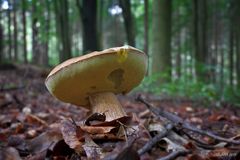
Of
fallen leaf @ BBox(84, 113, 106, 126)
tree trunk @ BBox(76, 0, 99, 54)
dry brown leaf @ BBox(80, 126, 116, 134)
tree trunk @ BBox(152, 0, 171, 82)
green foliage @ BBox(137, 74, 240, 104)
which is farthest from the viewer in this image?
tree trunk @ BBox(152, 0, 171, 82)

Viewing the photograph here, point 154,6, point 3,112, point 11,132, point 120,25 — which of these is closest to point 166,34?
point 154,6

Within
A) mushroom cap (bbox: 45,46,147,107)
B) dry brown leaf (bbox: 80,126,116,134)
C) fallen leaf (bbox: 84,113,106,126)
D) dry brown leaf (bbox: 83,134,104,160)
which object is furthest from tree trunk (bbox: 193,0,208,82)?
dry brown leaf (bbox: 83,134,104,160)

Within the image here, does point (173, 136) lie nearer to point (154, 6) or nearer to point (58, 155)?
point (58, 155)

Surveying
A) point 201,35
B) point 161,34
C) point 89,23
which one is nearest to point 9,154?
point 89,23

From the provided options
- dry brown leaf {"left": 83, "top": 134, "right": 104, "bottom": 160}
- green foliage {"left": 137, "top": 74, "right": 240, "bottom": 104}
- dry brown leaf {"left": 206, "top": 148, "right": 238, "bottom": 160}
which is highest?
dry brown leaf {"left": 83, "top": 134, "right": 104, "bottom": 160}

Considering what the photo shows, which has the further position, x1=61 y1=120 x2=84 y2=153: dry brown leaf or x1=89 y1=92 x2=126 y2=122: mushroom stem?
x1=89 y1=92 x2=126 y2=122: mushroom stem

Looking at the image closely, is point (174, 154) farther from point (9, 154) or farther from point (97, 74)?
point (9, 154)

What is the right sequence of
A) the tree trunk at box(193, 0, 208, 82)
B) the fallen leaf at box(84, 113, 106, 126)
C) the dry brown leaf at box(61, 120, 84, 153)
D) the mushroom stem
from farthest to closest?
the tree trunk at box(193, 0, 208, 82), the mushroom stem, the fallen leaf at box(84, 113, 106, 126), the dry brown leaf at box(61, 120, 84, 153)

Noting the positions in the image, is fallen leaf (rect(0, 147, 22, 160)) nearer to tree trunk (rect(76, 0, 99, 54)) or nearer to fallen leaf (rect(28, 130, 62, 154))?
fallen leaf (rect(28, 130, 62, 154))
